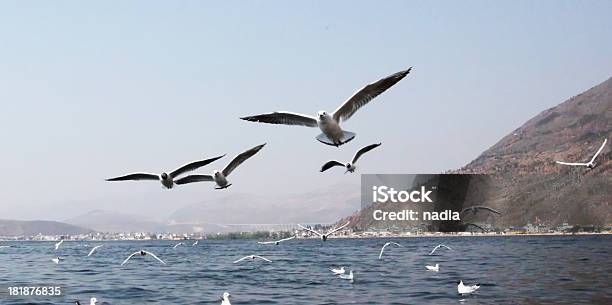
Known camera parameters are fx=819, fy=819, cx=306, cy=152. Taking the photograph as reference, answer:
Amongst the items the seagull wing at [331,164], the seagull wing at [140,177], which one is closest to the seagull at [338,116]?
the seagull wing at [331,164]

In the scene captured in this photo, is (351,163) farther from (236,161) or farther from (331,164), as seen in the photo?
(236,161)

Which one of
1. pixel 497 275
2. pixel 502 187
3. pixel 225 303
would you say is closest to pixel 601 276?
pixel 497 275

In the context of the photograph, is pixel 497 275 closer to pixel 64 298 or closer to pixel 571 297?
pixel 571 297

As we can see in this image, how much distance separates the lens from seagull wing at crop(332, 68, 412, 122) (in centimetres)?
1645

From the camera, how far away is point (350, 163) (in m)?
21.3

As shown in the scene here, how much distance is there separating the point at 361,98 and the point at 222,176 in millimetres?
5675

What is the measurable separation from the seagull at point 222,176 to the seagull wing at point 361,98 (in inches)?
160

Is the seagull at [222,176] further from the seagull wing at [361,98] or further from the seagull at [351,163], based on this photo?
the seagull wing at [361,98]

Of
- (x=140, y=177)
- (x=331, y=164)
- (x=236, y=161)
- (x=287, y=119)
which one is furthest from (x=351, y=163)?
(x=140, y=177)

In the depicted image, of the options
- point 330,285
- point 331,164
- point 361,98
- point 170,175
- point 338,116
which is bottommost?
point 330,285

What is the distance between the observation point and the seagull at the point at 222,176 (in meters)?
20.9

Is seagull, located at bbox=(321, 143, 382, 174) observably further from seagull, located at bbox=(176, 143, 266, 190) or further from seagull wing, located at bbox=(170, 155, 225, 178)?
seagull wing, located at bbox=(170, 155, 225, 178)

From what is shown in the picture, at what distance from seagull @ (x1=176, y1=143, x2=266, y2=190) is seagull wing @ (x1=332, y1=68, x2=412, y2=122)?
406 cm

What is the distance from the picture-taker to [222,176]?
2130 centimetres
